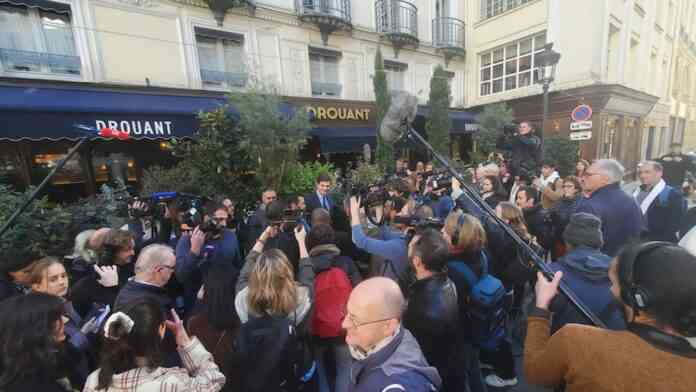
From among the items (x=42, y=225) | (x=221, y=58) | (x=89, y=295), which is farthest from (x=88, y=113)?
(x=89, y=295)

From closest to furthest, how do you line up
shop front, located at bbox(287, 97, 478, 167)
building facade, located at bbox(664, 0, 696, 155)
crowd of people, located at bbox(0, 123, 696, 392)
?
1. crowd of people, located at bbox(0, 123, 696, 392)
2. shop front, located at bbox(287, 97, 478, 167)
3. building facade, located at bbox(664, 0, 696, 155)

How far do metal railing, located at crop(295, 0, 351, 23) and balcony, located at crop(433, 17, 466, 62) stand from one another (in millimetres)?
5242

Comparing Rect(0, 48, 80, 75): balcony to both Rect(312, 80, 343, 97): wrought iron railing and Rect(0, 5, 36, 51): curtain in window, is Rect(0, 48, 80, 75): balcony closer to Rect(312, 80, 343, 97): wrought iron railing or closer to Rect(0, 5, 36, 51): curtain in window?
Rect(0, 5, 36, 51): curtain in window

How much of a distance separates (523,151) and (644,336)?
4644 millimetres

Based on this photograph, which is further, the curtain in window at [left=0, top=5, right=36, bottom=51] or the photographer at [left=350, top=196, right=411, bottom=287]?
the curtain in window at [left=0, top=5, right=36, bottom=51]

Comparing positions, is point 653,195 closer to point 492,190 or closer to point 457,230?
point 492,190

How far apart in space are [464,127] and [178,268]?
14.1 metres

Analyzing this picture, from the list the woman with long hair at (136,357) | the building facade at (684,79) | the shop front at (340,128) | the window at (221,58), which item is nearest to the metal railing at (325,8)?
the window at (221,58)

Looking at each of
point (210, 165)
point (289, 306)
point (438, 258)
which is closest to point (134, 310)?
point (289, 306)

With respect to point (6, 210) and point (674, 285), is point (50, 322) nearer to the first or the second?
point (674, 285)

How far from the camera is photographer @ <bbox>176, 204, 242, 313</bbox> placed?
7.98ft

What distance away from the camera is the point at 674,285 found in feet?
3.03

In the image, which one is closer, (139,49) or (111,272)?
(111,272)

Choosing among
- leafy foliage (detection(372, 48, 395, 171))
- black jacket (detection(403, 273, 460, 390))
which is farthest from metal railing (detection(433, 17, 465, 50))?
black jacket (detection(403, 273, 460, 390))
